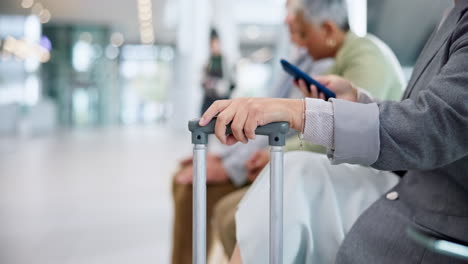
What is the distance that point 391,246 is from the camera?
35.3 inches

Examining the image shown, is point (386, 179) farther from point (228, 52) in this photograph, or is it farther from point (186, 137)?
point (186, 137)

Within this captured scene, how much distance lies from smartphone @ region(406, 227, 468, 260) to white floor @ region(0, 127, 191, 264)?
1.72m

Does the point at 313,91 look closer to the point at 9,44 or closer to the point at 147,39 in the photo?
the point at 9,44

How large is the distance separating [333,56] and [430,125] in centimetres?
106

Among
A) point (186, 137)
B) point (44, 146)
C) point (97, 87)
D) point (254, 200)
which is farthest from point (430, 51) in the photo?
point (97, 87)

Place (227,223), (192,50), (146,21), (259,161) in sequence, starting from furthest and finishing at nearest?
1. (146,21)
2. (192,50)
3. (259,161)
4. (227,223)

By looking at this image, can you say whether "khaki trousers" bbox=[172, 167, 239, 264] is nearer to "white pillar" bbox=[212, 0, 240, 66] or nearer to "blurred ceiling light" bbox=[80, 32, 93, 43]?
"white pillar" bbox=[212, 0, 240, 66]

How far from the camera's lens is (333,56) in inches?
70.3

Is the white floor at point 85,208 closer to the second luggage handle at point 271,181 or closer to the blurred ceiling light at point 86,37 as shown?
the second luggage handle at point 271,181

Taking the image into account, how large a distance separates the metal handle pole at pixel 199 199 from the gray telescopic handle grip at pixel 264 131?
0.05 ft

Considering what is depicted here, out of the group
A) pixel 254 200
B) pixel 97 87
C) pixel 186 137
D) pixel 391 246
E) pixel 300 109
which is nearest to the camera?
pixel 300 109

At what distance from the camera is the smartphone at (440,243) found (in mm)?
811

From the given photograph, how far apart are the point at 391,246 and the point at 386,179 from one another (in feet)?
0.84

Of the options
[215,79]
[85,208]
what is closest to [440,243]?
[85,208]
